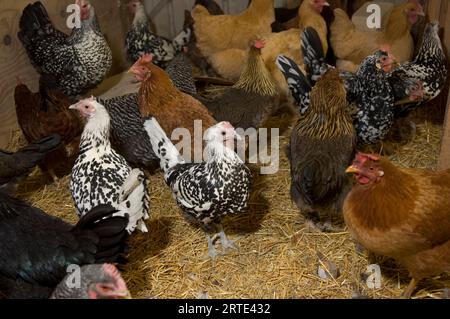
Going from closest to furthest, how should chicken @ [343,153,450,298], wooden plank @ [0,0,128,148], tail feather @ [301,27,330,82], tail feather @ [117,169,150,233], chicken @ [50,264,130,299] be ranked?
chicken @ [50,264,130,299], chicken @ [343,153,450,298], tail feather @ [117,169,150,233], tail feather @ [301,27,330,82], wooden plank @ [0,0,128,148]

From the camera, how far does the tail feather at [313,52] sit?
3.75m

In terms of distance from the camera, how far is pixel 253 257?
122 inches

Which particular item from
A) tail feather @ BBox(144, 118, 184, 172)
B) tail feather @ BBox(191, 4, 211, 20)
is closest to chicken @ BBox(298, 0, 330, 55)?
tail feather @ BBox(191, 4, 211, 20)

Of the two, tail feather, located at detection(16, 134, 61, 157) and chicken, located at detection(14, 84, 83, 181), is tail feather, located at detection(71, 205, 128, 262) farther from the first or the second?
chicken, located at detection(14, 84, 83, 181)

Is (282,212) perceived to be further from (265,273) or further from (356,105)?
(356,105)

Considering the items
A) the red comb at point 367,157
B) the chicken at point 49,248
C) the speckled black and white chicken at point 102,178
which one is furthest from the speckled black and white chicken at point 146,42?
the red comb at point 367,157

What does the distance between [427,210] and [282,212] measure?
1.30m

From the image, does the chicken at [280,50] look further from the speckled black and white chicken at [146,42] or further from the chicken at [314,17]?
the speckled black and white chicken at [146,42]

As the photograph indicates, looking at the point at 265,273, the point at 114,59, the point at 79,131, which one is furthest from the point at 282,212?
the point at 114,59

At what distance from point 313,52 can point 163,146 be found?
1.58m

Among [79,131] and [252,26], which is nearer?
[79,131]

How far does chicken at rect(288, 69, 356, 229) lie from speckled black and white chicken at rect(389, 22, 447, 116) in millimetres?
834

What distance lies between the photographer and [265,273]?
2.95m

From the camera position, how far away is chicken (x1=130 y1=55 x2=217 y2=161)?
3.31 meters
